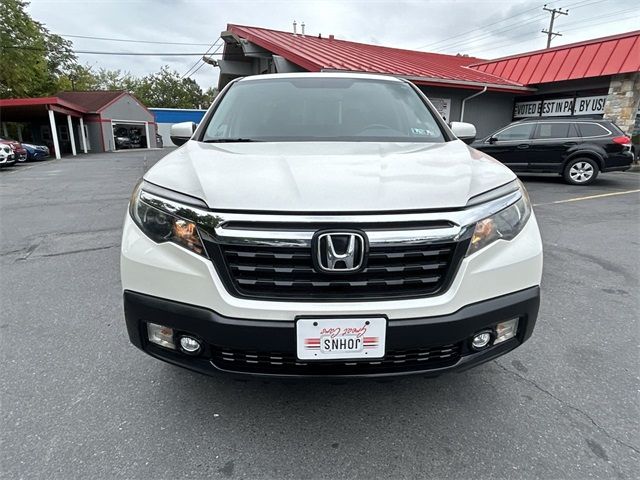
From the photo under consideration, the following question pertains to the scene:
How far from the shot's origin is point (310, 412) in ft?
6.61

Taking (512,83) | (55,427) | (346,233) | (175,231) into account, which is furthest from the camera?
(512,83)

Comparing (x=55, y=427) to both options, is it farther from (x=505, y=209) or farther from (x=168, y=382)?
(x=505, y=209)

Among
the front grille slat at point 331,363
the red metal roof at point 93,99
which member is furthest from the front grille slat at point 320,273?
the red metal roof at point 93,99

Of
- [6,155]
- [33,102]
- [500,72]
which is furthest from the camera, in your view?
[33,102]

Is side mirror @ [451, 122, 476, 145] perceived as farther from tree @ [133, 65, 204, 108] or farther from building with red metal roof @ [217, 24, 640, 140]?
tree @ [133, 65, 204, 108]

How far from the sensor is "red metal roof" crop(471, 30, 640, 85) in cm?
1148

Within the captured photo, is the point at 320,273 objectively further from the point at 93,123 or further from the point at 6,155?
the point at 93,123

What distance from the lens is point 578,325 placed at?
2.94 m

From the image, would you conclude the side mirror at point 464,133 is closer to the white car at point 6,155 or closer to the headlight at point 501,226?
the headlight at point 501,226

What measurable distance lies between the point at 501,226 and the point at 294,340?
0.99 meters

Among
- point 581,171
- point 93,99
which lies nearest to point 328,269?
point 581,171

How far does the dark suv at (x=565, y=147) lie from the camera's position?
9398 millimetres

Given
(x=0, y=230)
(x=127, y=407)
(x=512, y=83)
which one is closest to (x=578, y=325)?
(x=127, y=407)

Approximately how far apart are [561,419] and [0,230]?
7.07 m
